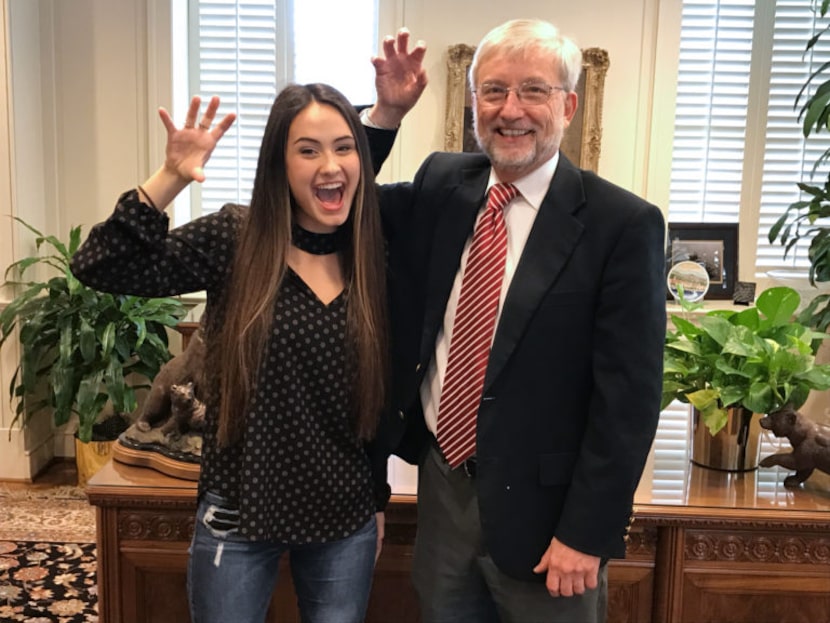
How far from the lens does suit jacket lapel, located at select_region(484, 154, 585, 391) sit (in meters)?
1.28

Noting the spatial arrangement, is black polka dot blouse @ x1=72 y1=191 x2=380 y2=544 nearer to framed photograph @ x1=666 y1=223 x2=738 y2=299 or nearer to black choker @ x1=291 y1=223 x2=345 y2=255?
black choker @ x1=291 y1=223 x2=345 y2=255

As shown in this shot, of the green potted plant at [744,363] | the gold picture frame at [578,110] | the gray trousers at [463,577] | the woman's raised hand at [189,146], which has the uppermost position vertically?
the gold picture frame at [578,110]

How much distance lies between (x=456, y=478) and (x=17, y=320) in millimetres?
2871

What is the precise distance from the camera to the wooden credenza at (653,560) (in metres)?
1.71

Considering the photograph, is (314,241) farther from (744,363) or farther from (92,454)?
(92,454)

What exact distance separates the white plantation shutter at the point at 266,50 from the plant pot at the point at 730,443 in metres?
2.69

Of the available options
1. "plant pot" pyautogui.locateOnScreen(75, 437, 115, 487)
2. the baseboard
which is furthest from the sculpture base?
the baseboard

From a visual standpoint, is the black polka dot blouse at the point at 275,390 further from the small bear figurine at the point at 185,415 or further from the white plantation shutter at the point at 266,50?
the white plantation shutter at the point at 266,50

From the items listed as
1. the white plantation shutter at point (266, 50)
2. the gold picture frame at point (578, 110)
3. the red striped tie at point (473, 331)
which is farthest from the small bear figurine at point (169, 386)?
the white plantation shutter at point (266, 50)

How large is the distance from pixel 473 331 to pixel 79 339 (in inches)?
101

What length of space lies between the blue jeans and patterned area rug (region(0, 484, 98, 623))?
54.7 inches

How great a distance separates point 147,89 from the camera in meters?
3.82

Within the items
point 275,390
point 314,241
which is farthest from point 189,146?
point 275,390

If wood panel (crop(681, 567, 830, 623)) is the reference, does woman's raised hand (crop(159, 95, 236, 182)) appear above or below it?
above
